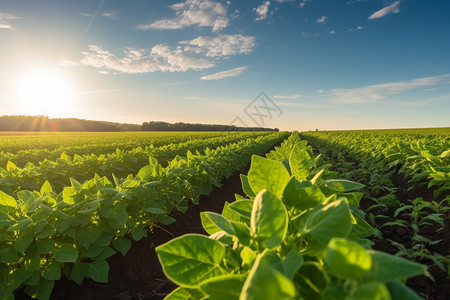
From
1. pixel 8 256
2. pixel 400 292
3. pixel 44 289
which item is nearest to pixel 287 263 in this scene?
pixel 400 292

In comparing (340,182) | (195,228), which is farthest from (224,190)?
(340,182)

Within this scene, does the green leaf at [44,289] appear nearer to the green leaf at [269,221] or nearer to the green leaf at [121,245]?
the green leaf at [121,245]

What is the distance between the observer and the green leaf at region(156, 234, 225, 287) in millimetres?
776

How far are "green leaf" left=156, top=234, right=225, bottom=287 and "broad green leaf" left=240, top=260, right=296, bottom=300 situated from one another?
0.31 meters

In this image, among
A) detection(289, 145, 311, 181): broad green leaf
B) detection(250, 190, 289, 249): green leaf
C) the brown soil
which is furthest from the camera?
the brown soil

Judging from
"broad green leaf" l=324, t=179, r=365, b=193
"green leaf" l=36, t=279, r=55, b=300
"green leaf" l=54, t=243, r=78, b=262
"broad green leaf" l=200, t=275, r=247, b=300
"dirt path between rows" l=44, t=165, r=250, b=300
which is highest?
"broad green leaf" l=324, t=179, r=365, b=193

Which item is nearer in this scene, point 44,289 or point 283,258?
point 283,258

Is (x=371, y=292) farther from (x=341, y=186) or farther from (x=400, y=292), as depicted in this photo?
(x=341, y=186)

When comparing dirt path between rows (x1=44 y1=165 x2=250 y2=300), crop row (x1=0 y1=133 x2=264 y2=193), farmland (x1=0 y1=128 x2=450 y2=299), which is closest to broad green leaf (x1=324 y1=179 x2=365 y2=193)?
farmland (x1=0 y1=128 x2=450 y2=299)

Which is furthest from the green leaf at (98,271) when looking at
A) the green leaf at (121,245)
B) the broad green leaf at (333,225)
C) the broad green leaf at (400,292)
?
the broad green leaf at (400,292)

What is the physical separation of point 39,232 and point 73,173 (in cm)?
610

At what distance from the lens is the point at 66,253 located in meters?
2.42

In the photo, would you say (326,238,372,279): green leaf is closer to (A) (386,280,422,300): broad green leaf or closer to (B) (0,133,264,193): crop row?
(A) (386,280,422,300): broad green leaf

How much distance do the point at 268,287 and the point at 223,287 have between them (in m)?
0.23
